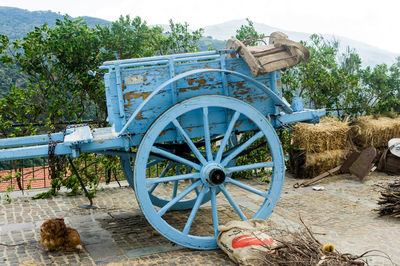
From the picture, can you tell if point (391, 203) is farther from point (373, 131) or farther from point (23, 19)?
point (23, 19)

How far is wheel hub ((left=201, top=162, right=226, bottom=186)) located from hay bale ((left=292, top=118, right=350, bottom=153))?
4.38 meters

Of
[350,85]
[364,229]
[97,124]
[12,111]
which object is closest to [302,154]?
[350,85]

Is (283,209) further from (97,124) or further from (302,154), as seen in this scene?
(97,124)

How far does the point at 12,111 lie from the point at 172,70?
14.1ft

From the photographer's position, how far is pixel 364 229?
4.89m

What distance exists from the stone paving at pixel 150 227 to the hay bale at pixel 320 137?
888 millimetres

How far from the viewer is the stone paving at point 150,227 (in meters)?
4.05

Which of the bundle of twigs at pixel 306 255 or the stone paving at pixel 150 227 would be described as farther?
the stone paving at pixel 150 227

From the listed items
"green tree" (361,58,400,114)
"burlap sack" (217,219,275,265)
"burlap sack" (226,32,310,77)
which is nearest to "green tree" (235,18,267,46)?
"green tree" (361,58,400,114)

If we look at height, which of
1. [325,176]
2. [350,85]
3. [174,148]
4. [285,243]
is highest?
[350,85]

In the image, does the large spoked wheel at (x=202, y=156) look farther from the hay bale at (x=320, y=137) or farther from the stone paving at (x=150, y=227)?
the hay bale at (x=320, y=137)

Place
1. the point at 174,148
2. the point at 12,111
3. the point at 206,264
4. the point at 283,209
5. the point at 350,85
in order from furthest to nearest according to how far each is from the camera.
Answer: the point at 350,85, the point at 12,111, the point at 283,209, the point at 174,148, the point at 206,264

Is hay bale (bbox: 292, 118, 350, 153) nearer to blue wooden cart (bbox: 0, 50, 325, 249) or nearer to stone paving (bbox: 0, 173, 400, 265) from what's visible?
stone paving (bbox: 0, 173, 400, 265)

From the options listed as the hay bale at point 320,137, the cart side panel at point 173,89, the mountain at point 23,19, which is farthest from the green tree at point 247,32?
the mountain at point 23,19
